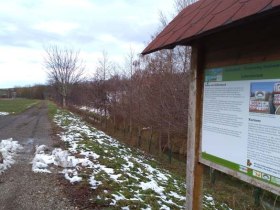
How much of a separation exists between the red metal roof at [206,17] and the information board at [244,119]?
57cm

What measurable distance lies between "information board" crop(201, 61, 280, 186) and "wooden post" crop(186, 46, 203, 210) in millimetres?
200

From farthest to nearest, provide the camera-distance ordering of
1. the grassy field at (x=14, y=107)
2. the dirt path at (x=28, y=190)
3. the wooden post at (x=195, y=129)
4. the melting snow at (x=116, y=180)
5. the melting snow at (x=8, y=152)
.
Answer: the grassy field at (x=14, y=107) → the melting snow at (x=8, y=152) → the melting snow at (x=116, y=180) → the dirt path at (x=28, y=190) → the wooden post at (x=195, y=129)

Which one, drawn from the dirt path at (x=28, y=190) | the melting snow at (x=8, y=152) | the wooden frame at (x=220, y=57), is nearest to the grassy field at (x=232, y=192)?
the wooden frame at (x=220, y=57)

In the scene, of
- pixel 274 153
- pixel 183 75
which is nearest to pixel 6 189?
pixel 274 153

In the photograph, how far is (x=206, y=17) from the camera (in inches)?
158

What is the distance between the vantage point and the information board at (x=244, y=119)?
134 inches

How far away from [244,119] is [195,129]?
1.13 meters

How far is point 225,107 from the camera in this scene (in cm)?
412

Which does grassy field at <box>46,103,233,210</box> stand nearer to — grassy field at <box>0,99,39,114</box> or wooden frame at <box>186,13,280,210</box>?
wooden frame at <box>186,13,280,210</box>

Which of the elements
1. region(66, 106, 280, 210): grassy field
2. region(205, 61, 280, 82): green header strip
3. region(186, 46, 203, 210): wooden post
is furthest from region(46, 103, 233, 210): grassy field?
region(205, 61, 280, 82): green header strip

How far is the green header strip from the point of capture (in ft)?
11.2

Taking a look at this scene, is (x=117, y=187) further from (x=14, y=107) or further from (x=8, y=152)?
(x=14, y=107)

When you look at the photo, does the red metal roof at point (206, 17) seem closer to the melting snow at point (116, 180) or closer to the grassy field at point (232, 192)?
the melting snow at point (116, 180)

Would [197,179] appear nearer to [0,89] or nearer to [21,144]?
[21,144]
